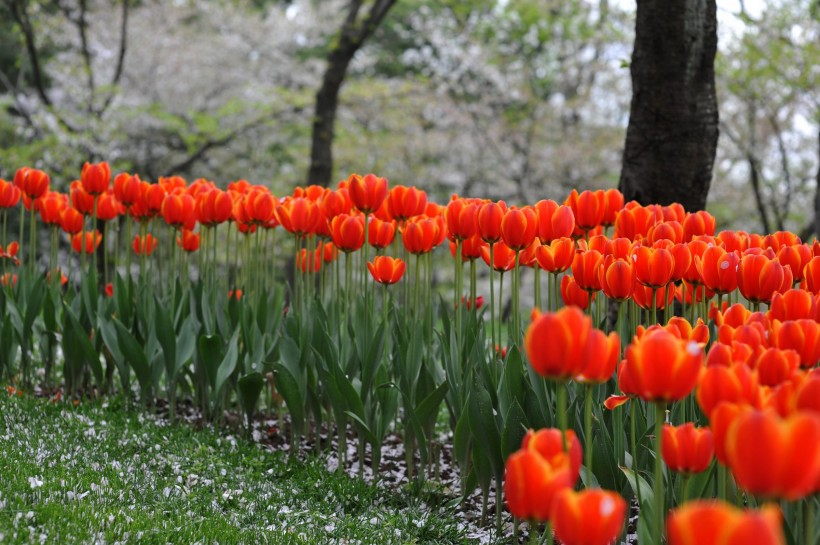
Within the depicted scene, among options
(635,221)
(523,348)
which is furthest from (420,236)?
(635,221)

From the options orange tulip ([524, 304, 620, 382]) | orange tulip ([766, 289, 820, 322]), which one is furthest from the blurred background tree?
orange tulip ([524, 304, 620, 382])

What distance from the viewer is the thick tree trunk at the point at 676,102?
5.36m

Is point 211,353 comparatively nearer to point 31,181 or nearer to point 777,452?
point 31,181

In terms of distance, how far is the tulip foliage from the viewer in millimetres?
1675

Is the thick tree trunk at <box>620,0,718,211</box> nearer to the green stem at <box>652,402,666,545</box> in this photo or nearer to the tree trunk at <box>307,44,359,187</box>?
the green stem at <box>652,402,666,545</box>

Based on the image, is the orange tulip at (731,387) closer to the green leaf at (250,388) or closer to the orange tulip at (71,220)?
the green leaf at (250,388)

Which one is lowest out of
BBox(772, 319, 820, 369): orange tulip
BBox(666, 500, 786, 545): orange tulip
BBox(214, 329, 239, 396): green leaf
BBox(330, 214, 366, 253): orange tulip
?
BBox(214, 329, 239, 396): green leaf

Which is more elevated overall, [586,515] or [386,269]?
[386,269]

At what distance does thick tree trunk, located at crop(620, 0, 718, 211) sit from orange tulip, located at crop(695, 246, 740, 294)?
263 centimetres

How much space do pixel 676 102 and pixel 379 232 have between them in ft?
7.98

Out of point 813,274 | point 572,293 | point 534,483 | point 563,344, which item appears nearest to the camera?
point 534,483

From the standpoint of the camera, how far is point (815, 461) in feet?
4.32

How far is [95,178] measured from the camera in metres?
4.89

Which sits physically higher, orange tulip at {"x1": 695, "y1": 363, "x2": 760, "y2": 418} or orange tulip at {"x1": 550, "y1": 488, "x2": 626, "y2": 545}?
Answer: orange tulip at {"x1": 695, "y1": 363, "x2": 760, "y2": 418}
